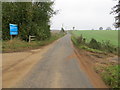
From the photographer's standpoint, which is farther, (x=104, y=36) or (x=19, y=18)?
(x=104, y=36)

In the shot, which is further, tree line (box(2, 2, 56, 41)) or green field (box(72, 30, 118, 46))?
green field (box(72, 30, 118, 46))

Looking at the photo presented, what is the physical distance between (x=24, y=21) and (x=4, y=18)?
2568 mm

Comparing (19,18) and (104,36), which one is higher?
(19,18)

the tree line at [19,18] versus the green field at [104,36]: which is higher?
the tree line at [19,18]

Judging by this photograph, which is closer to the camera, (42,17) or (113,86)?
(113,86)

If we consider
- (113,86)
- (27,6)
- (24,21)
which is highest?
(27,6)

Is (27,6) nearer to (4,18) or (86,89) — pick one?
(4,18)

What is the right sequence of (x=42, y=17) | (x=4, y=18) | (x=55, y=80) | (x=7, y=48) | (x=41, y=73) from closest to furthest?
1. (x=55, y=80)
2. (x=41, y=73)
3. (x=7, y=48)
4. (x=4, y=18)
5. (x=42, y=17)

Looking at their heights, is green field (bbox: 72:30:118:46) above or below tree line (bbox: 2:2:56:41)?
below

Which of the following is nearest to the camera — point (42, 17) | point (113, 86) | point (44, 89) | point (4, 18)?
point (44, 89)

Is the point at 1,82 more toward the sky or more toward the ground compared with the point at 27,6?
more toward the ground

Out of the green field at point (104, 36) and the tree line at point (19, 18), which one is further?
the green field at point (104, 36)

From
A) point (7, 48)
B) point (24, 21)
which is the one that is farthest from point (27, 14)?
point (7, 48)

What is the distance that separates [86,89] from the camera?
4.54 m
